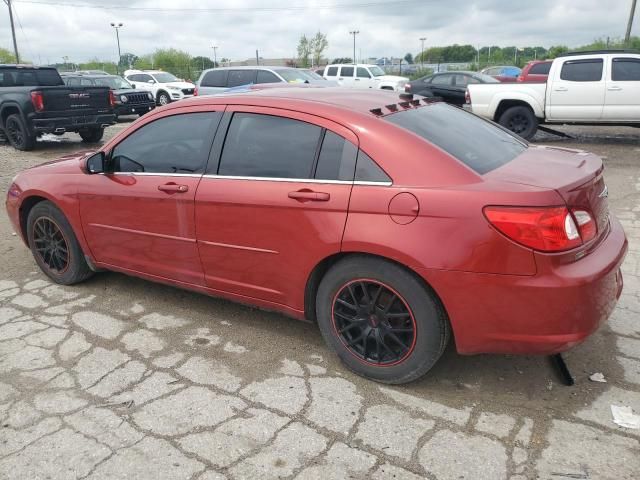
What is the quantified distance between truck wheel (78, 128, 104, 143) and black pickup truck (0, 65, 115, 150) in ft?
1.88

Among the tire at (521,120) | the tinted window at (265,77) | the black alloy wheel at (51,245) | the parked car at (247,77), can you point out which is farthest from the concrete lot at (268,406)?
the parked car at (247,77)

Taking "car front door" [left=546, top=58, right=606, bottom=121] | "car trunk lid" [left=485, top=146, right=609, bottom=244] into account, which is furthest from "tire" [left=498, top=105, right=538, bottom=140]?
"car trunk lid" [left=485, top=146, right=609, bottom=244]

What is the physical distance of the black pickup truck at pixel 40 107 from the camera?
1111 cm

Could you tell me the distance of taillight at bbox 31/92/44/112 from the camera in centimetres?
1088

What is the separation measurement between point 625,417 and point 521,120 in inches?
412

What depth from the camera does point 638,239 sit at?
5.32 m

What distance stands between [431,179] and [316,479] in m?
1.47

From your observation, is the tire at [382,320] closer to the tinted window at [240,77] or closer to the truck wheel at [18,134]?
the truck wheel at [18,134]

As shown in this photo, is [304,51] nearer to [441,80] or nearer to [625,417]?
[441,80]

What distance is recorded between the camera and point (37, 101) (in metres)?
10.9

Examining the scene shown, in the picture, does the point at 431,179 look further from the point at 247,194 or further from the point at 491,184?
the point at 247,194

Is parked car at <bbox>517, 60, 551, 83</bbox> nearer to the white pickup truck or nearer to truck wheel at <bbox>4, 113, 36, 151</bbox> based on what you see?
the white pickup truck

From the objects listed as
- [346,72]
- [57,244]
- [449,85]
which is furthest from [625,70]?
[346,72]

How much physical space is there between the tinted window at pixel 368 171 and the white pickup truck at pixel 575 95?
10.1 m
